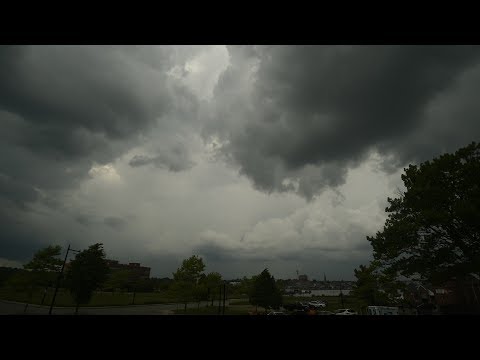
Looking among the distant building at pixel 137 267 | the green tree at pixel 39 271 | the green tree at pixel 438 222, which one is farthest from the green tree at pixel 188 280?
the distant building at pixel 137 267

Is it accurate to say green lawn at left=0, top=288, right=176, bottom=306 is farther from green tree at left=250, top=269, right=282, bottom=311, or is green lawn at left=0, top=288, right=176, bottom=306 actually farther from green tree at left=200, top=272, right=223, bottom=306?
green tree at left=250, top=269, right=282, bottom=311

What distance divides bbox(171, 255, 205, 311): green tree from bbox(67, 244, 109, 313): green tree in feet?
30.5

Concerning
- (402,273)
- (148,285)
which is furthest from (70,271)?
(148,285)

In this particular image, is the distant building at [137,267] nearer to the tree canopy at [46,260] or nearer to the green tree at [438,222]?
the tree canopy at [46,260]

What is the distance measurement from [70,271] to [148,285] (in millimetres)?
58088

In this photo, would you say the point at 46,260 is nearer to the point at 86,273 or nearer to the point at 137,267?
the point at 86,273

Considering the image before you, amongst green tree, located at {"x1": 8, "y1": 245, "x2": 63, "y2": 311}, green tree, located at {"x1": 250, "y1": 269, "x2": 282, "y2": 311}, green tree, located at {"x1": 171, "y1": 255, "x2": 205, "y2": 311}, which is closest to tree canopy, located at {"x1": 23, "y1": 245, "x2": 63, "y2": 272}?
green tree, located at {"x1": 8, "y1": 245, "x2": 63, "y2": 311}

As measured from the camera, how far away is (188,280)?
1505 inches

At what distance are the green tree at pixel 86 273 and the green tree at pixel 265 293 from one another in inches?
863

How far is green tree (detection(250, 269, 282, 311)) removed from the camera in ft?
139

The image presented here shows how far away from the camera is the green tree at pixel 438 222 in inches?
844
